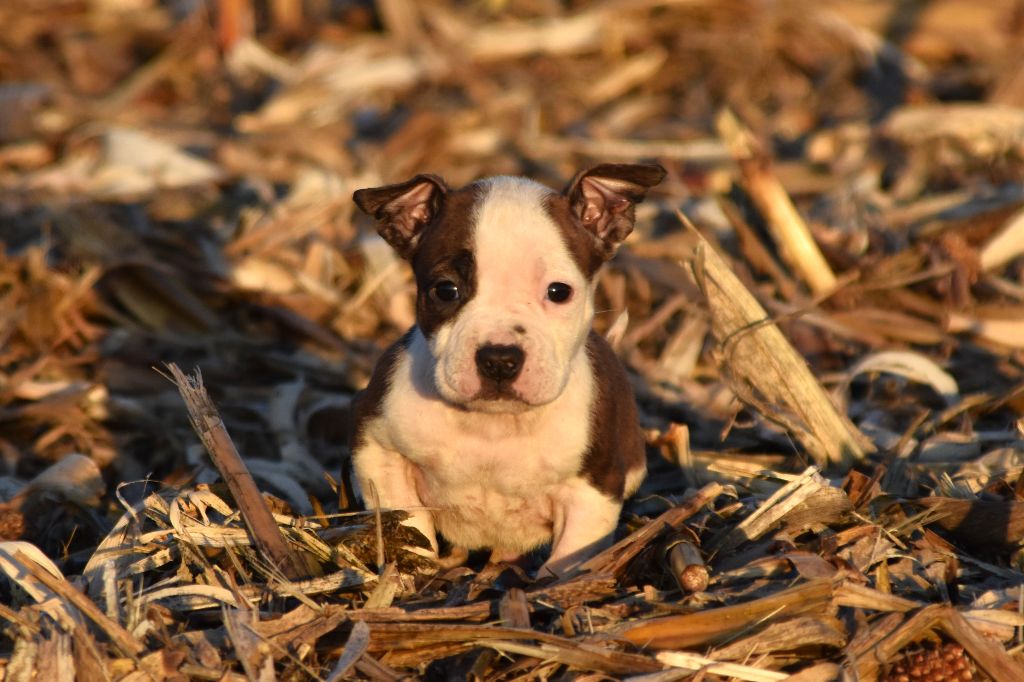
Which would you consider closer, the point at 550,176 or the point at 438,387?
the point at 438,387

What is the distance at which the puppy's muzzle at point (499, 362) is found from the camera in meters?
5.36

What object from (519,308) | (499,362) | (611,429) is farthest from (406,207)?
(611,429)

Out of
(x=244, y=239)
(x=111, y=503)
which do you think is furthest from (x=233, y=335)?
(x=111, y=503)

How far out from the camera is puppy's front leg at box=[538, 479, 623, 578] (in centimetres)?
578

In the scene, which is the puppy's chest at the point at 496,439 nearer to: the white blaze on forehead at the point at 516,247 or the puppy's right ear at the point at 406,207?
the white blaze on forehead at the point at 516,247

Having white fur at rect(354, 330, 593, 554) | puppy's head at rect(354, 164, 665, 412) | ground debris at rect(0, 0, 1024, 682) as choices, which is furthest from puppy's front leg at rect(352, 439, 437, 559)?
puppy's head at rect(354, 164, 665, 412)

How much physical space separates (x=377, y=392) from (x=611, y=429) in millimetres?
1058

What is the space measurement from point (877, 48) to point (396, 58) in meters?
4.85

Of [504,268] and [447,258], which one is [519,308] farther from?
[447,258]

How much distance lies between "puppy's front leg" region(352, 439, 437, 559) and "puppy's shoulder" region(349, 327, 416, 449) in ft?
0.26

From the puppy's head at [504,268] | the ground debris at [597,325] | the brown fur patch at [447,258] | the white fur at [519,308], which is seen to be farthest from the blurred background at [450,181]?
the brown fur patch at [447,258]

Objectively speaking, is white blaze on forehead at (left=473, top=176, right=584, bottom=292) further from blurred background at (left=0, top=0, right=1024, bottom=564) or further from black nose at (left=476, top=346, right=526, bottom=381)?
blurred background at (left=0, top=0, right=1024, bottom=564)

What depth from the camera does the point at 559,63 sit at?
13.8 metres

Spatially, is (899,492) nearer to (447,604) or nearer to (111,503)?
(447,604)
